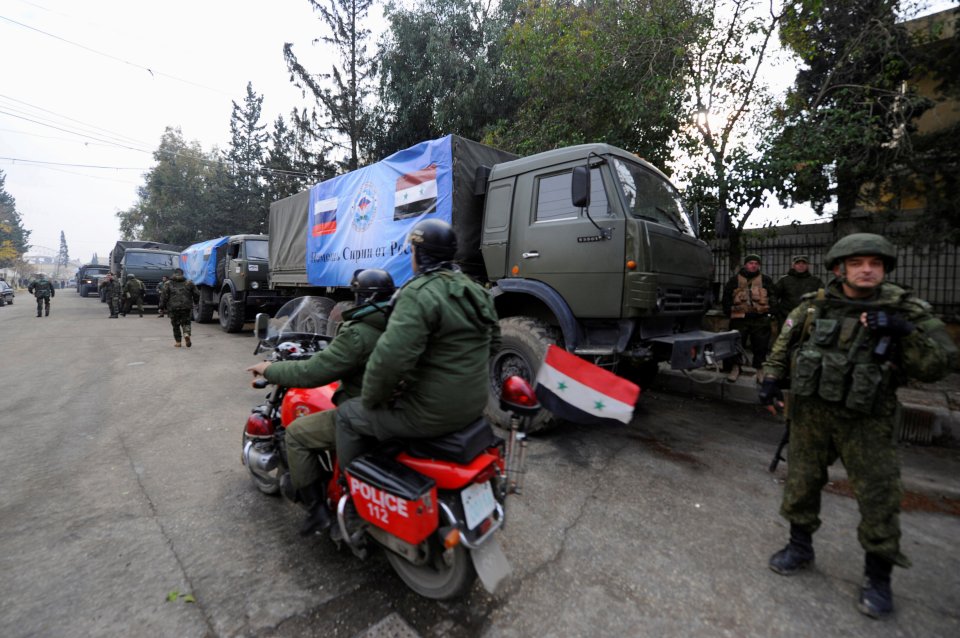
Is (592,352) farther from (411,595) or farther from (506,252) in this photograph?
(411,595)

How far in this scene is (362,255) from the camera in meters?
6.72

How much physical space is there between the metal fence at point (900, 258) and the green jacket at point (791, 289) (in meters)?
0.78

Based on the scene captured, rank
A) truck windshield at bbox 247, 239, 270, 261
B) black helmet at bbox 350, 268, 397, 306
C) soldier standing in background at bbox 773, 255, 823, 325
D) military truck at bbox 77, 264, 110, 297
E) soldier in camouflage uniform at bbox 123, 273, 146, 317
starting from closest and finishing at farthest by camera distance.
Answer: black helmet at bbox 350, 268, 397, 306, soldier standing in background at bbox 773, 255, 823, 325, truck windshield at bbox 247, 239, 270, 261, soldier in camouflage uniform at bbox 123, 273, 146, 317, military truck at bbox 77, 264, 110, 297

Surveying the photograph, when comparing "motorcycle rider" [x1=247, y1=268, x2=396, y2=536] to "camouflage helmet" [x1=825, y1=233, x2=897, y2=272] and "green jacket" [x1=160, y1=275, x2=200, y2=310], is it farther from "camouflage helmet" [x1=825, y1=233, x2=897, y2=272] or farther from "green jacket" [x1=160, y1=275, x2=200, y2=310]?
"green jacket" [x1=160, y1=275, x2=200, y2=310]

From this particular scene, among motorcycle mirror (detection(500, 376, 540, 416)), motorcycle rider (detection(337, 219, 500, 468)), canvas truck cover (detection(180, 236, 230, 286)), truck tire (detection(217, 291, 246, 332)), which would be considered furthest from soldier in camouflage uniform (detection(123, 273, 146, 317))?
motorcycle mirror (detection(500, 376, 540, 416))

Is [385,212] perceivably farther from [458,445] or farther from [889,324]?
[889,324]

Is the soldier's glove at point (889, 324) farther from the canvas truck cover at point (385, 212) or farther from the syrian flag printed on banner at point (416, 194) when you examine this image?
the syrian flag printed on banner at point (416, 194)

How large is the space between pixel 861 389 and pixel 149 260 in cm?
2166

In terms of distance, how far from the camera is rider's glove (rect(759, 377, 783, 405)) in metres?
2.68

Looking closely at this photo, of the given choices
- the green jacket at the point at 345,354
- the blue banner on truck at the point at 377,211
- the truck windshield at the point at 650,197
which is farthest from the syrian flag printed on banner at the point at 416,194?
the green jacket at the point at 345,354

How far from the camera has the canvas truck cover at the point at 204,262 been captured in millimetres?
13141

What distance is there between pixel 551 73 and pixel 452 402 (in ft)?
27.8

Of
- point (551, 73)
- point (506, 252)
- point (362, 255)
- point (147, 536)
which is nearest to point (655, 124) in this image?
point (551, 73)

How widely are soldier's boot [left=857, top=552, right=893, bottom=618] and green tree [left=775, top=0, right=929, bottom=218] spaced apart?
18.4 ft
